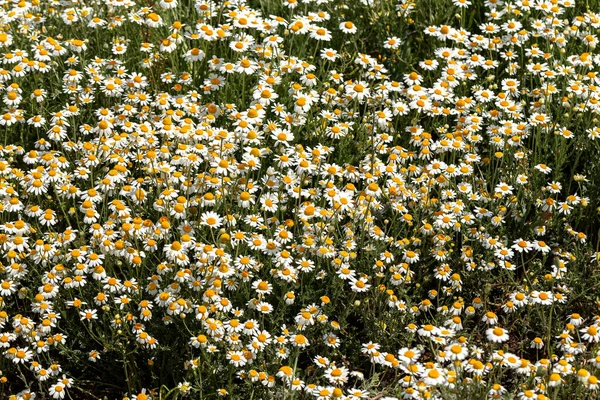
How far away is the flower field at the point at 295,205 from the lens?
449 cm

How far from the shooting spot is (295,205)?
5.01 metres

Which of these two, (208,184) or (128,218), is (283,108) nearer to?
(208,184)

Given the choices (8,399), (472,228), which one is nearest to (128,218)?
(8,399)

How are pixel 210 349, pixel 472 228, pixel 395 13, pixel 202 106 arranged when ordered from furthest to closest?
pixel 395 13 → pixel 202 106 → pixel 472 228 → pixel 210 349

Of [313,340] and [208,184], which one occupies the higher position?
[208,184]

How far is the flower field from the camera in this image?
449 centimetres

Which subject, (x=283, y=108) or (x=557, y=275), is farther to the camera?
(x=283, y=108)

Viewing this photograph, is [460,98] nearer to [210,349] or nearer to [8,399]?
[210,349]

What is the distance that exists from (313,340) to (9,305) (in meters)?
1.66

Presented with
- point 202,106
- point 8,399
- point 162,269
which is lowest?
point 8,399

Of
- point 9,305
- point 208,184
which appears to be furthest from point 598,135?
point 9,305

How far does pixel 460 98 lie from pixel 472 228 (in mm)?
1130

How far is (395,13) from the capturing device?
6562 mm

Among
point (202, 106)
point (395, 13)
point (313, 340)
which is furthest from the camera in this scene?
point (395, 13)
